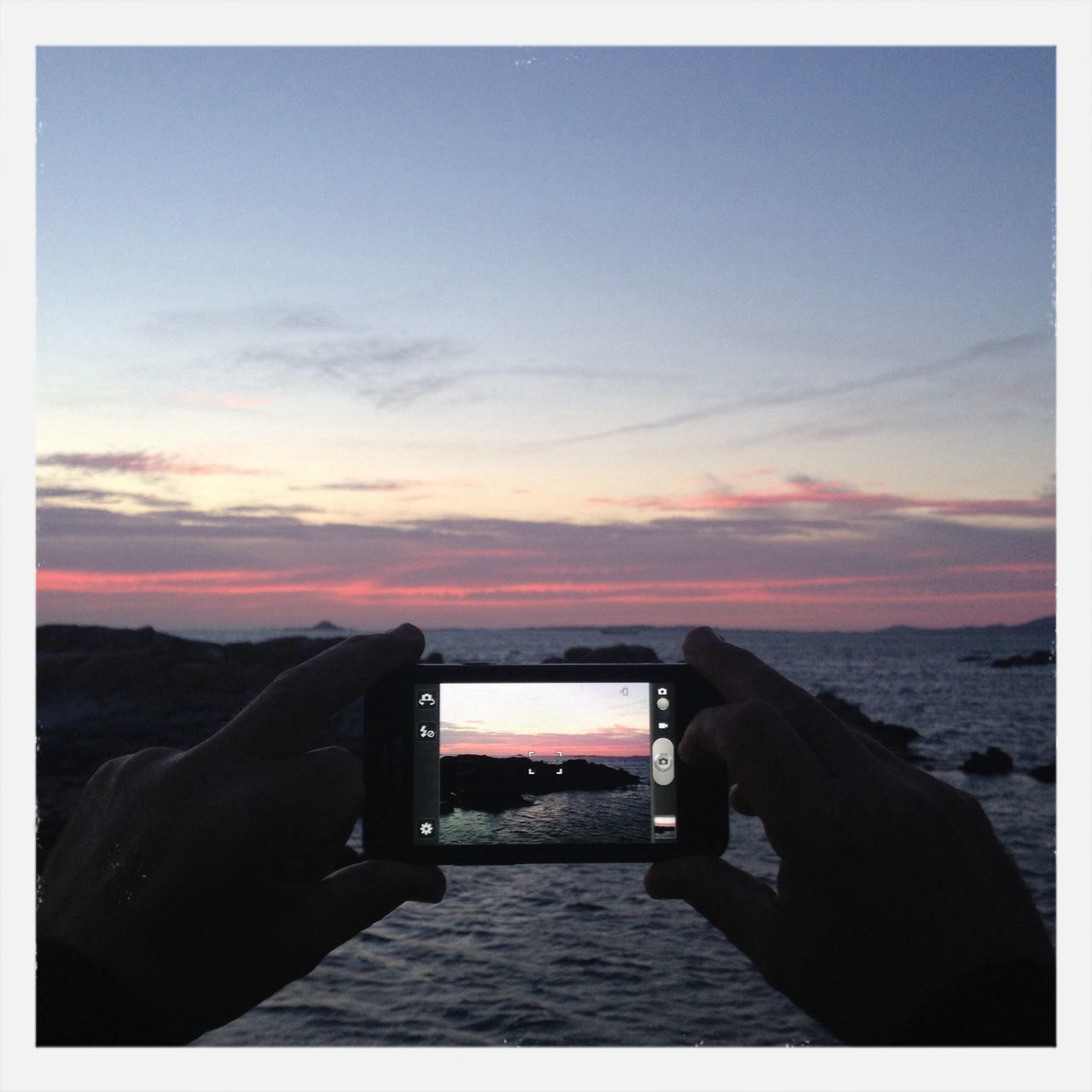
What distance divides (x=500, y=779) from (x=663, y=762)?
509mm

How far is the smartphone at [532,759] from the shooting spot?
8.18 feet

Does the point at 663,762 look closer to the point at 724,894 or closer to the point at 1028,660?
the point at 724,894

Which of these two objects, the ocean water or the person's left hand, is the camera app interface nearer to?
the ocean water

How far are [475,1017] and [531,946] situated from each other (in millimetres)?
2813

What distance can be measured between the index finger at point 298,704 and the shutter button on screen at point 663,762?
35.3 inches

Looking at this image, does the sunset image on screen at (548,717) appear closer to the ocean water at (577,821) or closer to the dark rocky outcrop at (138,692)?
the ocean water at (577,821)

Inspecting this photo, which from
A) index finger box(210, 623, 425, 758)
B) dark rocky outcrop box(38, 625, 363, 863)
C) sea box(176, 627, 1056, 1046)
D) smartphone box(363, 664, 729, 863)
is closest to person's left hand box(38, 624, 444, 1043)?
index finger box(210, 623, 425, 758)

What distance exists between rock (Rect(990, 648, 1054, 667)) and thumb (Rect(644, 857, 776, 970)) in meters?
80.7

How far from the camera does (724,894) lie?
208 cm

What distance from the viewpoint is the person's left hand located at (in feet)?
5.92

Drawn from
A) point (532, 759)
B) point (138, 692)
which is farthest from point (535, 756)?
point (138, 692)

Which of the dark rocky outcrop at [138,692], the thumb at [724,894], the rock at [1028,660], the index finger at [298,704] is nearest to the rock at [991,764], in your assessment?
the dark rocky outcrop at [138,692]
